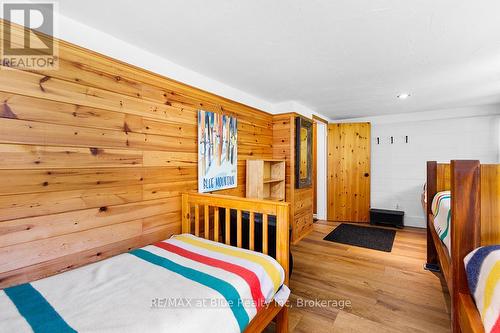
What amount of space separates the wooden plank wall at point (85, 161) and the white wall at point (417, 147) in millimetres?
3909

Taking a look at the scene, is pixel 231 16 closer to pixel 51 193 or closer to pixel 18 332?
pixel 51 193

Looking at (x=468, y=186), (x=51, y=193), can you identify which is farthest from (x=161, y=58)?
(x=468, y=186)

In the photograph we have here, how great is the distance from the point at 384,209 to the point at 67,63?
4.98 metres

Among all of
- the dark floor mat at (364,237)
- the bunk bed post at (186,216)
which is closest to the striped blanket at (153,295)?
the bunk bed post at (186,216)

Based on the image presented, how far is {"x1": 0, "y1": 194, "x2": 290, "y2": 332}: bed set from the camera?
89cm

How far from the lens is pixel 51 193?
53.5 inches

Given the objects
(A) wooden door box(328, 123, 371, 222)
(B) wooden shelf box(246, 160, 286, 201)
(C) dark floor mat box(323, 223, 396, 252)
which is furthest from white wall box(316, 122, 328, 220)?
(B) wooden shelf box(246, 160, 286, 201)

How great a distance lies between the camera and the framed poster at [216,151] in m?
2.31

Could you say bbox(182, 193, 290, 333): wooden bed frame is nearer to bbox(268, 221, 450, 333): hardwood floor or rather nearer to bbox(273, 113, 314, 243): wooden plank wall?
bbox(268, 221, 450, 333): hardwood floor

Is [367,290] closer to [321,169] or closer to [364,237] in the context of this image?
[364,237]

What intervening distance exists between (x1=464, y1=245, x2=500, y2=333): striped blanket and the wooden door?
3.59 meters

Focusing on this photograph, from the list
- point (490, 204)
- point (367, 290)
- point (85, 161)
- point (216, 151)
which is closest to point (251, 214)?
point (216, 151)

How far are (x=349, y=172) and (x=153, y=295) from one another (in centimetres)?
426

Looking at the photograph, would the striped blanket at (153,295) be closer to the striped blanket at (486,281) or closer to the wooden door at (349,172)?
the striped blanket at (486,281)
